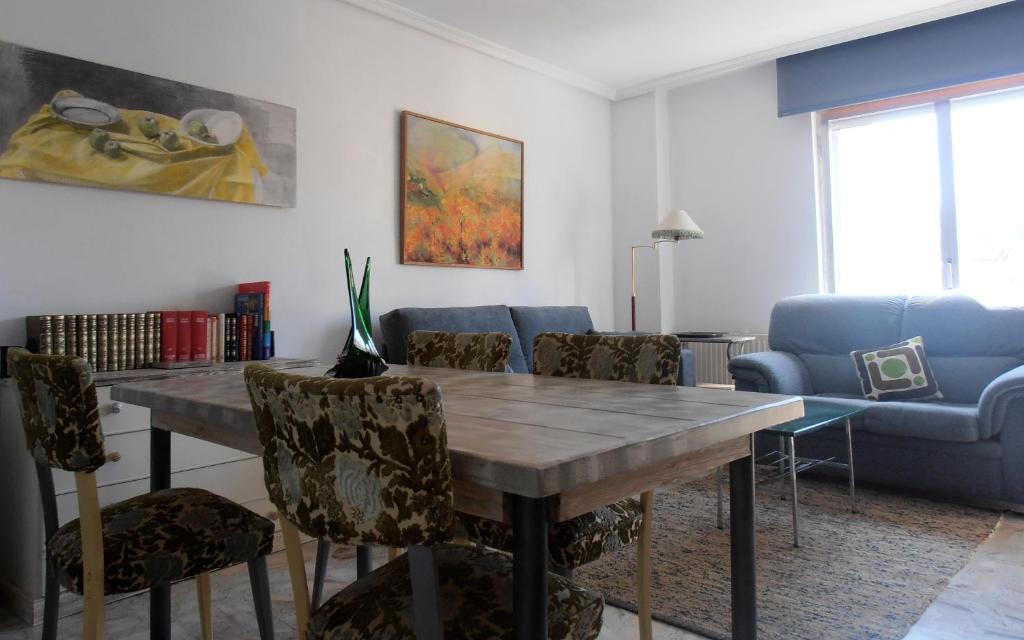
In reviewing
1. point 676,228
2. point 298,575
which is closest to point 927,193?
point 676,228

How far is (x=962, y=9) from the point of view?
412cm

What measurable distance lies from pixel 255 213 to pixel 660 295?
325cm

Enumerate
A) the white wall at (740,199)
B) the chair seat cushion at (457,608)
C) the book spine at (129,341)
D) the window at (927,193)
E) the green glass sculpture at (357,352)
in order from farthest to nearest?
the white wall at (740,199) < the window at (927,193) < the book spine at (129,341) < the green glass sculpture at (357,352) < the chair seat cushion at (457,608)

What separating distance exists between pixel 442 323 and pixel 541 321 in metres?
0.89

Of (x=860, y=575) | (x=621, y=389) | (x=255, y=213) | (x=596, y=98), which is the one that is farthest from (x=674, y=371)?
(x=596, y=98)

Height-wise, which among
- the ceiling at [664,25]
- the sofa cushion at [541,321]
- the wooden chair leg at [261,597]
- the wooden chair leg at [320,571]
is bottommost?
the wooden chair leg at [320,571]

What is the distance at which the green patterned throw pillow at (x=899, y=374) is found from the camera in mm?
3742

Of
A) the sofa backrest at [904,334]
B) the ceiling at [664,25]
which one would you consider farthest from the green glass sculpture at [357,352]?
the sofa backrest at [904,334]

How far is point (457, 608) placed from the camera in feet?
3.59

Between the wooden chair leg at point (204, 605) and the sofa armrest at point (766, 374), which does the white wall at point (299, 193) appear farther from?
the sofa armrest at point (766, 374)

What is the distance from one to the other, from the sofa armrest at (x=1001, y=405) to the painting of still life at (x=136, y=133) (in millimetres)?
3442

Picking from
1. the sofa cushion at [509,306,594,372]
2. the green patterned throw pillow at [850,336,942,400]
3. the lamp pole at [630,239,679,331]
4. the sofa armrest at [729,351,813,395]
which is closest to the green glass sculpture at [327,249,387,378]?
the sofa cushion at [509,306,594,372]

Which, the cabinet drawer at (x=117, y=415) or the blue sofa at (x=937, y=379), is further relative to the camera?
the blue sofa at (x=937, y=379)

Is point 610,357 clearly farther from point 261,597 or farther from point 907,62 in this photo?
point 907,62
